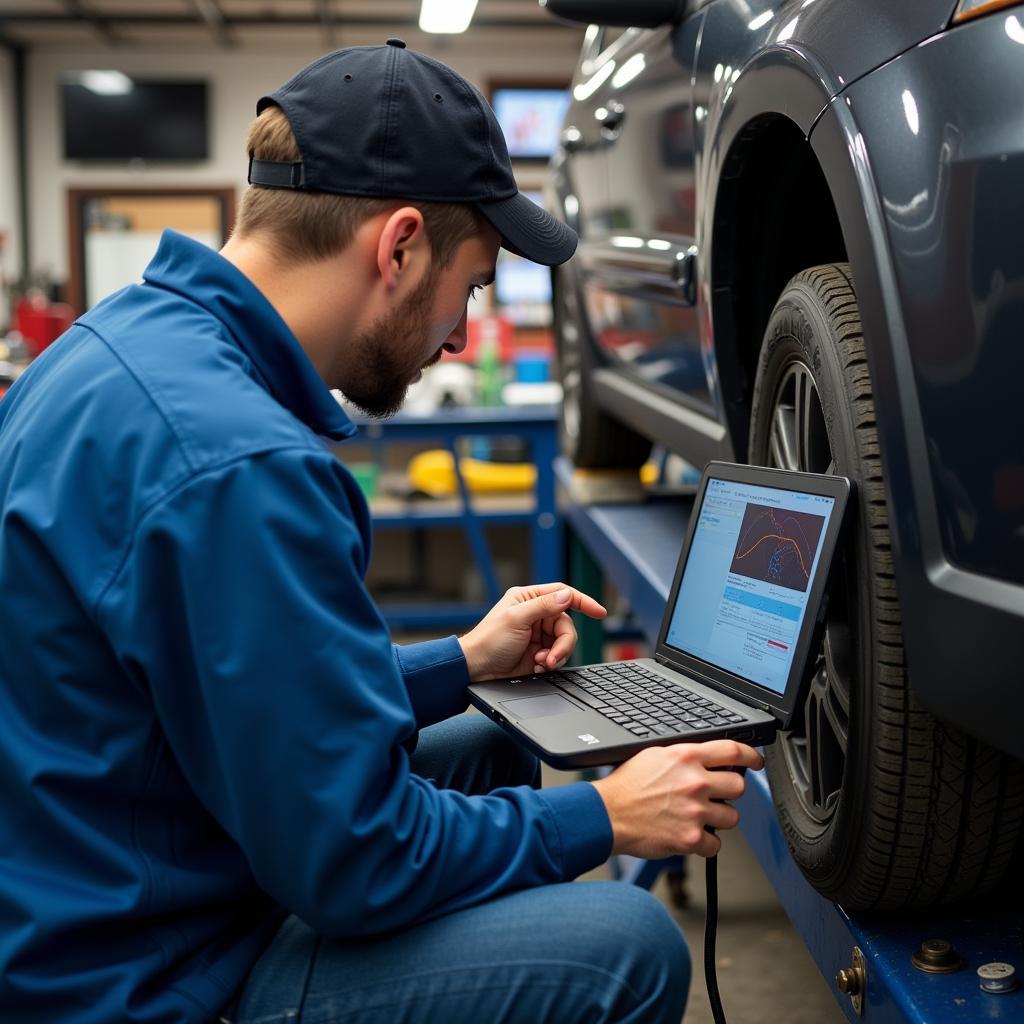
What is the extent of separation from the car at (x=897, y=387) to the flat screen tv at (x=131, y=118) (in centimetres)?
1041

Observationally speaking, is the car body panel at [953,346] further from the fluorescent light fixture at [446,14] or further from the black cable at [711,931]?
the fluorescent light fixture at [446,14]

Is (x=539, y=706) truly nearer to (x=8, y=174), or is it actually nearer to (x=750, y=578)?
(x=750, y=578)

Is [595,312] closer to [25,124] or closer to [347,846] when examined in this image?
[347,846]

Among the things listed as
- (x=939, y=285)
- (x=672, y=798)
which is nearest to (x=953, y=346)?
(x=939, y=285)

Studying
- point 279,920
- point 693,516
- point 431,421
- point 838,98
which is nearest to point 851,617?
point 693,516

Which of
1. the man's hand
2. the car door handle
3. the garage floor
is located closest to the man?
the man's hand

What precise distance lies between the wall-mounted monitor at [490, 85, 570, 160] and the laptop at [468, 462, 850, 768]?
10237 mm

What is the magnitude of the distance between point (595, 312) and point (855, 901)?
1.99 meters

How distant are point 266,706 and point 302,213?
0.48 metres

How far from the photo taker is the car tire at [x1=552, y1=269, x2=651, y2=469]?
10.5 feet

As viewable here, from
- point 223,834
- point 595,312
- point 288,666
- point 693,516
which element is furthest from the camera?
point 595,312

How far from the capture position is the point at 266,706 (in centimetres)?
94

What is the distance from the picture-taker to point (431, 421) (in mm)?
4660

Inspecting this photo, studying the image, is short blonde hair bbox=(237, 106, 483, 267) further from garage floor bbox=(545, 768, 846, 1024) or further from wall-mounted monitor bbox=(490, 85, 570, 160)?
wall-mounted monitor bbox=(490, 85, 570, 160)
